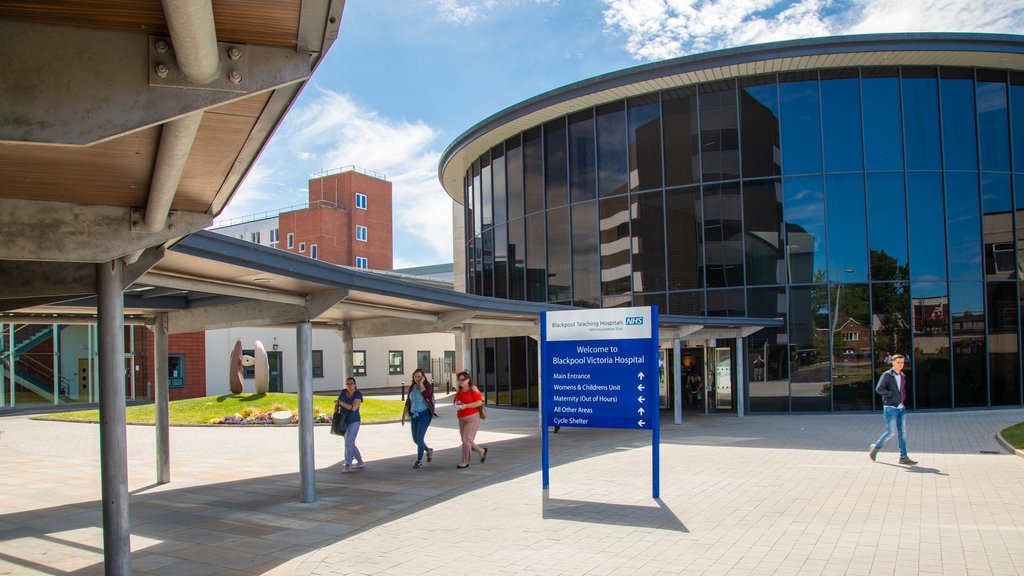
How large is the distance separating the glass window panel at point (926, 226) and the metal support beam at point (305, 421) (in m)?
18.6

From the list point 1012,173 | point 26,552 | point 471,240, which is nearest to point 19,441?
point 26,552

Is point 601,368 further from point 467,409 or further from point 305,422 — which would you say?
point 305,422

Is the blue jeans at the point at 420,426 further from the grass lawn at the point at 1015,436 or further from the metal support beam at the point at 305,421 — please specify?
the grass lawn at the point at 1015,436

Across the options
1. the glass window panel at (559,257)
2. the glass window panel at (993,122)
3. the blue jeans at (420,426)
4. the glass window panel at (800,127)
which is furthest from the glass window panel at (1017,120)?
the blue jeans at (420,426)

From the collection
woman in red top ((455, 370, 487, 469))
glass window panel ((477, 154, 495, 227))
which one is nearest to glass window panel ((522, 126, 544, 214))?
glass window panel ((477, 154, 495, 227))

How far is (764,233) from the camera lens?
2253cm

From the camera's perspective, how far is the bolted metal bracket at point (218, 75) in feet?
12.2

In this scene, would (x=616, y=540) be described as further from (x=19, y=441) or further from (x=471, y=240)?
(x=471, y=240)

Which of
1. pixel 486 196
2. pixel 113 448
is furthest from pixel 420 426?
pixel 486 196

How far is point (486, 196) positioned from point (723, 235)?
10.1m

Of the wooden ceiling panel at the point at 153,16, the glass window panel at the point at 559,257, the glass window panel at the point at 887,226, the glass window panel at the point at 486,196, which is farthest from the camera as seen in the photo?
the glass window panel at the point at 486,196

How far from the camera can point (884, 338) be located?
71.1ft

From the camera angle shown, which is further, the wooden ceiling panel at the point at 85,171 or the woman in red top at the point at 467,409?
the woman in red top at the point at 467,409

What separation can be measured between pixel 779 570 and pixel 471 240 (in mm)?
25117
